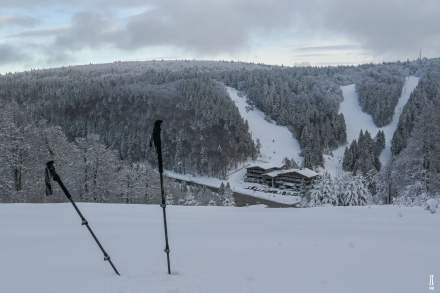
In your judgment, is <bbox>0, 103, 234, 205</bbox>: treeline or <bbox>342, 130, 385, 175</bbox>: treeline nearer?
<bbox>0, 103, 234, 205</bbox>: treeline

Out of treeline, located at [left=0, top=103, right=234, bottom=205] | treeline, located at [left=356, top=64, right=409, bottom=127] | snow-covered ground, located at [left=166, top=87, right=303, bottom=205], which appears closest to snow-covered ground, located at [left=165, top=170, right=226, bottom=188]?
snow-covered ground, located at [left=166, top=87, right=303, bottom=205]

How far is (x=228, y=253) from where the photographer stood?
25.7ft

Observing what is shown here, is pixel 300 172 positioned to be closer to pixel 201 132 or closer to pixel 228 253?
pixel 201 132

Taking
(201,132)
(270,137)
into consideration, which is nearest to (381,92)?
(270,137)

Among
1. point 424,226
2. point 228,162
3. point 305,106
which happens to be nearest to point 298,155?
point 228,162

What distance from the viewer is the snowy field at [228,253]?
19.7 feet

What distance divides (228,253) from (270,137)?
127 meters

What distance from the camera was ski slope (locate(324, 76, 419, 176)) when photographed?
4483 inches

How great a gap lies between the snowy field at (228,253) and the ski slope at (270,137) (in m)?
97.5

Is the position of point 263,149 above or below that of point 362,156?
above

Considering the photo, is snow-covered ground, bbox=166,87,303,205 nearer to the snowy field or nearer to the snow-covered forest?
the snow-covered forest

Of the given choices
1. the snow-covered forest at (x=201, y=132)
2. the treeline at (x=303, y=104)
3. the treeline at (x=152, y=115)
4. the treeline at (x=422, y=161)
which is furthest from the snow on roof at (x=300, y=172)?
the treeline at (x=422, y=161)

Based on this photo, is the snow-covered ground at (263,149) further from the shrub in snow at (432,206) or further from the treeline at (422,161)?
the shrub in snow at (432,206)

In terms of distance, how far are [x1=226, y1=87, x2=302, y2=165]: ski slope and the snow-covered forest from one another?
2.70 m
